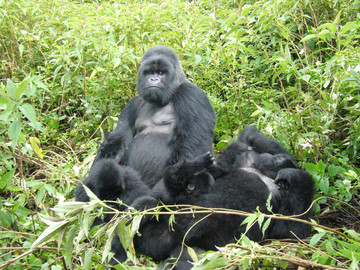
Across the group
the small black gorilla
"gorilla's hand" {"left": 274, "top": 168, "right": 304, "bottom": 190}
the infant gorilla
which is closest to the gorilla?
the small black gorilla

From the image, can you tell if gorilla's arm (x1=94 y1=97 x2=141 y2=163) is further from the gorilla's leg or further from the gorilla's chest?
the gorilla's leg

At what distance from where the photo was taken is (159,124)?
14.4 ft

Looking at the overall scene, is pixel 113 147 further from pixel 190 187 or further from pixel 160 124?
pixel 190 187

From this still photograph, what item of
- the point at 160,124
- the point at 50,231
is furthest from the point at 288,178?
the point at 50,231

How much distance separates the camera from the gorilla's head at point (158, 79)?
424 cm

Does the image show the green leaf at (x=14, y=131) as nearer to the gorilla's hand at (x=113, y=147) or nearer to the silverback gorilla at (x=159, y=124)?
the silverback gorilla at (x=159, y=124)

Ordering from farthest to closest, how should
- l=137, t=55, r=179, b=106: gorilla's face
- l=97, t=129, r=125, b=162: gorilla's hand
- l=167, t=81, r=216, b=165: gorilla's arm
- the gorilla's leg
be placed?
l=97, t=129, r=125, b=162: gorilla's hand
l=137, t=55, r=179, b=106: gorilla's face
l=167, t=81, r=216, b=165: gorilla's arm
the gorilla's leg

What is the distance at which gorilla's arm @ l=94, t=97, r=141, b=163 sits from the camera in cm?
435

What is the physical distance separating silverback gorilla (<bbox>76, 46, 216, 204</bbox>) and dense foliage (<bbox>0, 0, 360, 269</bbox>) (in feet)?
1.27

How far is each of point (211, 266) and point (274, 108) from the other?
259 cm

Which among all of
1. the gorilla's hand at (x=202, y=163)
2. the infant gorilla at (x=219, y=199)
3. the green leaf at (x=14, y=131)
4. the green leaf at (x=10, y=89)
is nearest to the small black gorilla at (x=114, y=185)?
the infant gorilla at (x=219, y=199)

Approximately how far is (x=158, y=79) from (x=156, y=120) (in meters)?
0.44

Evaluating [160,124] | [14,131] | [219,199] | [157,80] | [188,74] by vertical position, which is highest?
[14,131]

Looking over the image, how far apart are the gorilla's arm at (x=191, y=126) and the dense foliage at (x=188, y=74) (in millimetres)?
557
